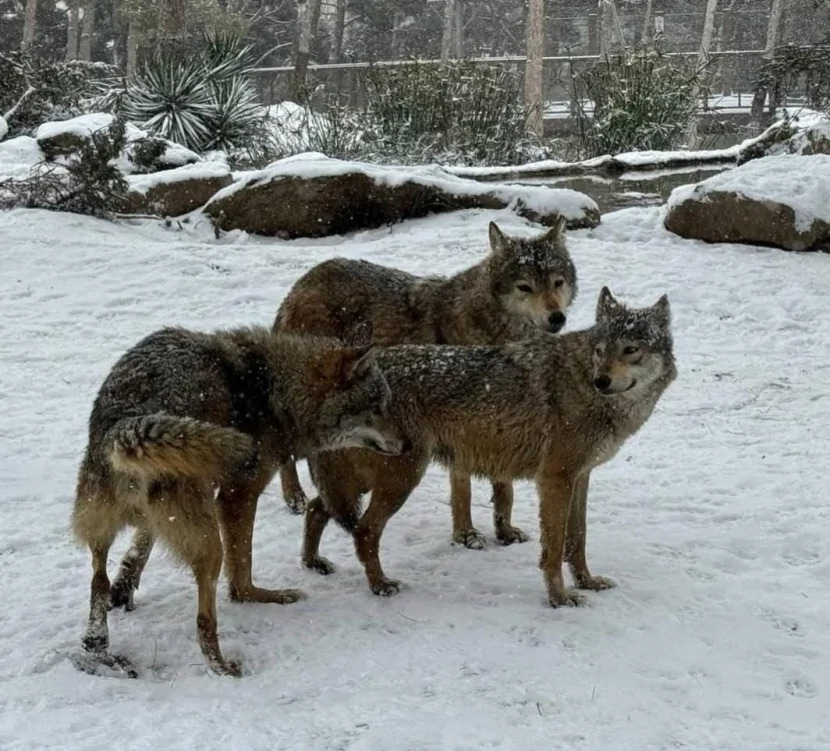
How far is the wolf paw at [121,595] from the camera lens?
480cm

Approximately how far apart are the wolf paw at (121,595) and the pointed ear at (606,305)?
287cm

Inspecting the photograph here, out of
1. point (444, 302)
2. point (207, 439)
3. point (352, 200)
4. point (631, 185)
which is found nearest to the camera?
point (207, 439)

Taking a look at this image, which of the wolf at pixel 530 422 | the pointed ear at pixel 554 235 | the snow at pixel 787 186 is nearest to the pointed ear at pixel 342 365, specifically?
the wolf at pixel 530 422

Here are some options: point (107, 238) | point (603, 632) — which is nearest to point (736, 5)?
point (107, 238)

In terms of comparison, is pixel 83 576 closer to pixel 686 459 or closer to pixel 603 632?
pixel 603 632

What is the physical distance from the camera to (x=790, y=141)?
620 inches

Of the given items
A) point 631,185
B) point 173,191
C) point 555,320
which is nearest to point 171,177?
point 173,191

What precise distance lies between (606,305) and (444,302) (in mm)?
1590

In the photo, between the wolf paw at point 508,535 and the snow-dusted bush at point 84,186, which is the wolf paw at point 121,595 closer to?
the wolf paw at point 508,535

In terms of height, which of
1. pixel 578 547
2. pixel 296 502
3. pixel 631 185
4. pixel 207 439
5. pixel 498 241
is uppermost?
pixel 498 241

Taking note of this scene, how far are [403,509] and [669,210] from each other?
8.47 meters

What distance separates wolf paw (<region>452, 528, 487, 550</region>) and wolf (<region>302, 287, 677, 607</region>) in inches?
26.1

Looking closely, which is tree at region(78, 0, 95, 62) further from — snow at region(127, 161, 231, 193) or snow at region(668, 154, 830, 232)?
snow at region(668, 154, 830, 232)

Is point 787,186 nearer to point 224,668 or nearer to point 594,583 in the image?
point 594,583
